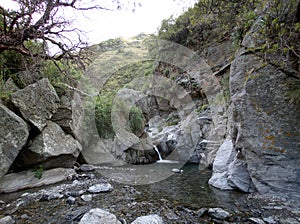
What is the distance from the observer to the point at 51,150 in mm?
6082

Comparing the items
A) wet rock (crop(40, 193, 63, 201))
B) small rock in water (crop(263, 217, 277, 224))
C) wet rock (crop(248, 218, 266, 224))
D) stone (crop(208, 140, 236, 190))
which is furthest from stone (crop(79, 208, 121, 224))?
stone (crop(208, 140, 236, 190))

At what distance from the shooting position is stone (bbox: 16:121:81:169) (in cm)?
578

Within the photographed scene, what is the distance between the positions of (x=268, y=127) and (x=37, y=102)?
744 cm

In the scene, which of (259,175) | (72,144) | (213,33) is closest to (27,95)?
(72,144)

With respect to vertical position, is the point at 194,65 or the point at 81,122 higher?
the point at 194,65

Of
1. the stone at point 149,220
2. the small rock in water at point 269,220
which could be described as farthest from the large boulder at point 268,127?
the stone at point 149,220

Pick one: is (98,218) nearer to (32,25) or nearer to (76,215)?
(76,215)

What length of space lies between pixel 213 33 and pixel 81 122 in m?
12.7

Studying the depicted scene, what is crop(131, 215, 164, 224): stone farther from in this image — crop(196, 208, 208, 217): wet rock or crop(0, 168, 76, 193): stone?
crop(0, 168, 76, 193): stone

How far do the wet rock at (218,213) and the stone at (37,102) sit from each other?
603cm

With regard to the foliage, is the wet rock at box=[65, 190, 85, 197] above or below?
below

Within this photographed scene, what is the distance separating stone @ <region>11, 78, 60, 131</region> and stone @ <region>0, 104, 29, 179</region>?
1.99ft

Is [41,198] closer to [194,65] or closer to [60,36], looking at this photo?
[60,36]

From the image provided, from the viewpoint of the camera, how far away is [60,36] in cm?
441
